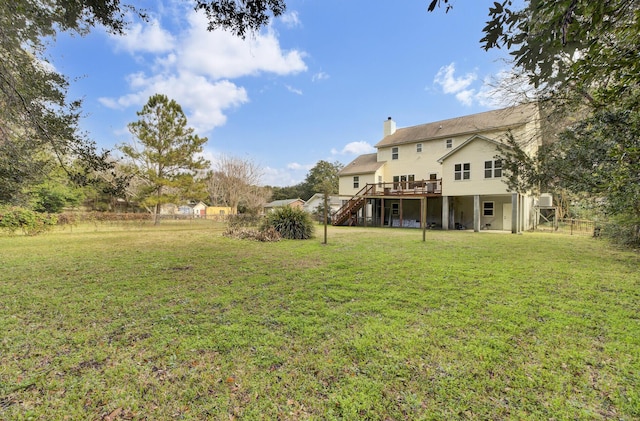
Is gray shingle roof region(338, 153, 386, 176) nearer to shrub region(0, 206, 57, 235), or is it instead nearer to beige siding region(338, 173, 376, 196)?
beige siding region(338, 173, 376, 196)

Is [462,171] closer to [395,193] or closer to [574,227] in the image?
[395,193]

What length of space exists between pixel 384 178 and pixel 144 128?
19170 millimetres

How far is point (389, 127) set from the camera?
2575 centimetres

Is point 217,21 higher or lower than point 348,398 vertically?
higher

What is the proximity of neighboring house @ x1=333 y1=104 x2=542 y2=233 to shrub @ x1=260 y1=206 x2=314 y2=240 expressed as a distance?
2.98 meters

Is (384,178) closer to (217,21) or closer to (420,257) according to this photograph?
(420,257)

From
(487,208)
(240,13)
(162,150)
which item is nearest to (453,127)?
(487,208)

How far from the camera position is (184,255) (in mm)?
8656

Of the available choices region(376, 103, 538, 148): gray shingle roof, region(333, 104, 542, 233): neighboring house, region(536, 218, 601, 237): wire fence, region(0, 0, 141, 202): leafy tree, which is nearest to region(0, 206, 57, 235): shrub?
region(0, 0, 141, 202): leafy tree

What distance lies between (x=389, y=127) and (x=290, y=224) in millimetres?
16992

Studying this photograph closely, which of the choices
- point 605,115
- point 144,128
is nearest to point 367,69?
point 605,115

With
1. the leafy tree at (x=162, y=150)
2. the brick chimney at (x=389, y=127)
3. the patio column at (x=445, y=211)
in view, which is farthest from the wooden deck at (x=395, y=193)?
the leafy tree at (x=162, y=150)

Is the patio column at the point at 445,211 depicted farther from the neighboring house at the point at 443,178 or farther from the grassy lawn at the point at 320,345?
the grassy lawn at the point at 320,345

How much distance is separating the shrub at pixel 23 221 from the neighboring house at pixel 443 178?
49.6 feet
